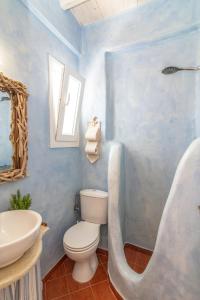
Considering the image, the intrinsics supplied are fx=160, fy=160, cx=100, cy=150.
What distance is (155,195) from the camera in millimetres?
1909

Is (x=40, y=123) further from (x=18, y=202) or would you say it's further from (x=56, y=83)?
(x=18, y=202)

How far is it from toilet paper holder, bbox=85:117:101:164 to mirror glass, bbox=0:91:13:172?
93 cm

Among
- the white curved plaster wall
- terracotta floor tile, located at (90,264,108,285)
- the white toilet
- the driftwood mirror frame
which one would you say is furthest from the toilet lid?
the driftwood mirror frame

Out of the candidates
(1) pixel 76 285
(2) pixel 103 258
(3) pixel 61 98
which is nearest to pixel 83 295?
(1) pixel 76 285

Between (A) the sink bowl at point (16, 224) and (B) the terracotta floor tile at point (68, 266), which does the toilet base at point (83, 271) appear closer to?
(B) the terracotta floor tile at point (68, 266)

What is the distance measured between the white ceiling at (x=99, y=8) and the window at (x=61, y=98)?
0.71 metres

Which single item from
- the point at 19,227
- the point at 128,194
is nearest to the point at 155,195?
the point at 128,194

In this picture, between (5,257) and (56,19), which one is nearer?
(5,257)

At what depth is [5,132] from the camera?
1.20 meters

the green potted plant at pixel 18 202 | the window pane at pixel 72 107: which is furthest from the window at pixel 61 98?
the green potted plant at pixel 18 202

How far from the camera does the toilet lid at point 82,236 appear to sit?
1548 millimetres

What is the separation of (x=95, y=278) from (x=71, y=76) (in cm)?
220

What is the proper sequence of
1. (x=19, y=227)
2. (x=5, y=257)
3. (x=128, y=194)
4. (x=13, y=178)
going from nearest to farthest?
(x=5, y=257), (x=19, y=227), (x=13, y=178), (x=128, y=194)

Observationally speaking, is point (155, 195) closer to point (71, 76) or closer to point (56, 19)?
point (71, 76)
